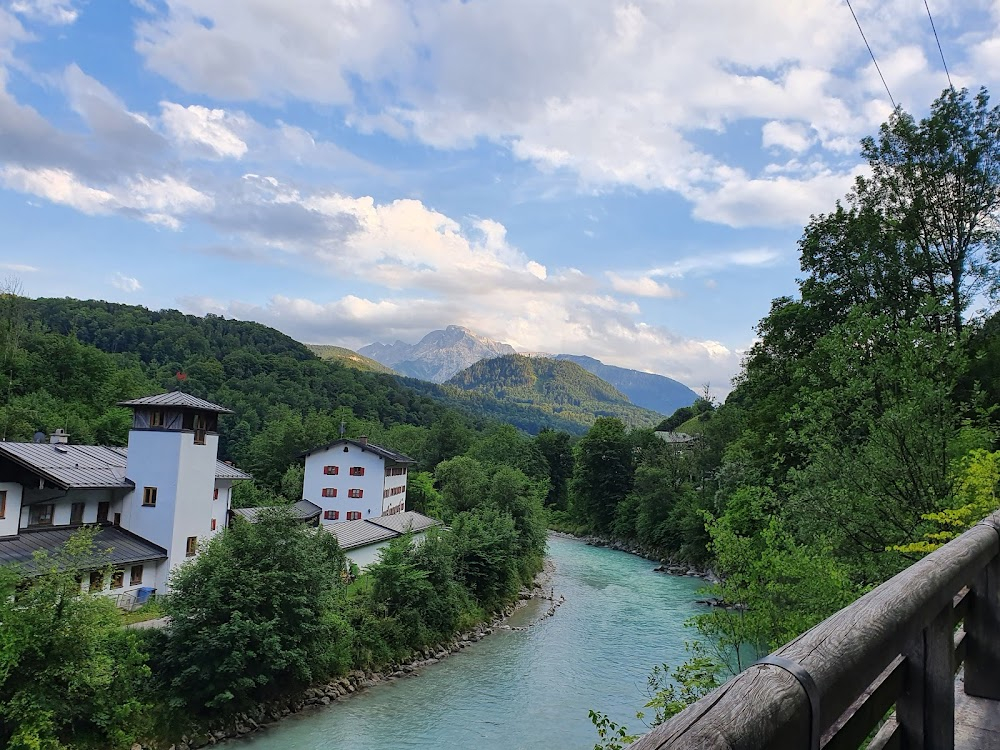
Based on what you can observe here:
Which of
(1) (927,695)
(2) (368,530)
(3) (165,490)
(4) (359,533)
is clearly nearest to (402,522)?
(2) (368,530)

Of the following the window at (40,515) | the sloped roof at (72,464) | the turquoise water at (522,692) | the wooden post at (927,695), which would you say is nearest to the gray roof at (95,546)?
the window at (40,515)

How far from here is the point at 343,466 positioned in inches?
1757

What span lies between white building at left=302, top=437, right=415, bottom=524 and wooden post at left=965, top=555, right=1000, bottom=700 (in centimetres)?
4256

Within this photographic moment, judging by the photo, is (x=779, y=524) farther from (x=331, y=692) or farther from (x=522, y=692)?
(x=331, y=692)

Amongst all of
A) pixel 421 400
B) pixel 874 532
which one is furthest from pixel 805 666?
pixel 421 400

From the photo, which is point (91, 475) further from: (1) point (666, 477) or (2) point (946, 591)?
(1) point (666, 477)

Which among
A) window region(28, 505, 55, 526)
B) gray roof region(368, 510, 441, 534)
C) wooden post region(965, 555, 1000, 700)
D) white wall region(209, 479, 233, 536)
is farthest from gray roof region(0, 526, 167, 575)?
wooden post region(965, 555, 1000, 700)

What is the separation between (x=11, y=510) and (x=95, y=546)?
2726mm

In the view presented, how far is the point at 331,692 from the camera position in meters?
18.4

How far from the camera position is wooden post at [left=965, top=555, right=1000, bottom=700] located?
3.25 metres

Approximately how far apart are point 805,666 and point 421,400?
11353 centimetres

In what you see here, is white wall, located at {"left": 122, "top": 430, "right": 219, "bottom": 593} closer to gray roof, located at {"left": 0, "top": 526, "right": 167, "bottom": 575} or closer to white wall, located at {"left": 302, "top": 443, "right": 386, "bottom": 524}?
gray roof, located at {"left": 0, "top": 526, "right": 167, "bottom": 575}

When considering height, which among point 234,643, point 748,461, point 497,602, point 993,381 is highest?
point 993,381

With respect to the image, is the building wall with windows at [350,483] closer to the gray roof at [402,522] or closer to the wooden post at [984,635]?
the gray roof at [402,522]
